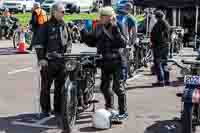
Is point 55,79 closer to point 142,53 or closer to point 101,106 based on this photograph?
point 101,106

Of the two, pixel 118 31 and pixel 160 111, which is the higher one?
pixel 118 31

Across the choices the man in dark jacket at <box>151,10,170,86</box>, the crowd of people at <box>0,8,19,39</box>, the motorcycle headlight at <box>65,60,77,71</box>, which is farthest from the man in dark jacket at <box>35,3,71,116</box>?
the crowd of people at <box>0,8,19,39</box>

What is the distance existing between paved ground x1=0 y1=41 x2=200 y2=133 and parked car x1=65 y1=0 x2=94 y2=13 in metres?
38.1

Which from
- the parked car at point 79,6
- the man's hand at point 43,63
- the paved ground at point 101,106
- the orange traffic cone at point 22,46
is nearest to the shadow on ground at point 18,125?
the paved ground at point 101,106

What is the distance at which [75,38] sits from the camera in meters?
26.1

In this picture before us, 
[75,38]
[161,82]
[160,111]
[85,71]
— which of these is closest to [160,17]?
[161,82]

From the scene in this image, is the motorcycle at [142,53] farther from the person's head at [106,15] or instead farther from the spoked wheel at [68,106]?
the spoked wheel at [68,106]

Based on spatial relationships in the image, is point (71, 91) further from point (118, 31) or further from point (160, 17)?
point (160, 17)

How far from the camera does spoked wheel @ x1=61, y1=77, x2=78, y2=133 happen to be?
8523mm

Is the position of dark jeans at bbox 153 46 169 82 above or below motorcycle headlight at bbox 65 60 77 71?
below

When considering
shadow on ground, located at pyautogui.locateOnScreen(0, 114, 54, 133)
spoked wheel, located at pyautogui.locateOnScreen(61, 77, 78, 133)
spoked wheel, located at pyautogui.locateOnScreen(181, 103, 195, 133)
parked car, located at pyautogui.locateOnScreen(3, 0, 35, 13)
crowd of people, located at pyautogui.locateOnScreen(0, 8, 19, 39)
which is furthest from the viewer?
parked car, located at pyautogui.locateOnScreen(3, 0, 35, 13)

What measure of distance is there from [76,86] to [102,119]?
678 millimetres

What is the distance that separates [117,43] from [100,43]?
1.07 feet

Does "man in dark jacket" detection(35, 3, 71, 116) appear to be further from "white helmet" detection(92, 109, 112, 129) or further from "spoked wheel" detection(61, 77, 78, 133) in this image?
"white helmet" detection(92, 109, 112, 129)
